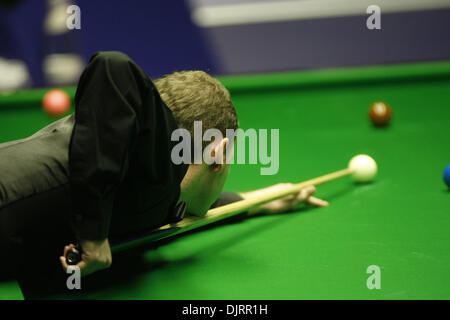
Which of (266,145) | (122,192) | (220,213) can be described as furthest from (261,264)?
(266,145)

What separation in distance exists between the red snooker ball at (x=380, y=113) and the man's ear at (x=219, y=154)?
1.36m

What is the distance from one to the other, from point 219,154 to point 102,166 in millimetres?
380

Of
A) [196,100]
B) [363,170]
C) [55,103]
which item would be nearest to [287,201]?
[363,170]

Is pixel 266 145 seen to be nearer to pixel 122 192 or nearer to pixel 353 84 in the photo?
pixel 353 84

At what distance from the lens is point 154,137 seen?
41.1 inches

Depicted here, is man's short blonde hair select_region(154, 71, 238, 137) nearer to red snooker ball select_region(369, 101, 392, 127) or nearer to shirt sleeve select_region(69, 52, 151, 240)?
shirt sleeve select_region(69, 52, 151, 240)

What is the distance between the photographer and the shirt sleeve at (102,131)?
3.22ft

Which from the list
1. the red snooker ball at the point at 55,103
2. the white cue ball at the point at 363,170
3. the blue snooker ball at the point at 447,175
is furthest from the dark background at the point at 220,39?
the blue snooker ball at the point at 447,175

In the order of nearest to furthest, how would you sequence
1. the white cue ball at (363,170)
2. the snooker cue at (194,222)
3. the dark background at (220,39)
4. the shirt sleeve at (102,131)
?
the shirt sleeve at (102,131) → the snooker cue at (194,222) → the white cue ball at (363,170) → the dark background at (220,39)

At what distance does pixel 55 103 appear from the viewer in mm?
2469

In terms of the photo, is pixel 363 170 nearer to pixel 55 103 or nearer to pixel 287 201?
pixel 287 201

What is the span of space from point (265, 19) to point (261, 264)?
9.10ft

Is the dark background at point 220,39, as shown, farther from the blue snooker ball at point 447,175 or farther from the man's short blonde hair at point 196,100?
the man's short blonde hair at point 196,100

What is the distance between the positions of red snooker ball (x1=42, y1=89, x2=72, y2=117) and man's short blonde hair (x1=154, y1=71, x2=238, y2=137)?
1.30 metres
